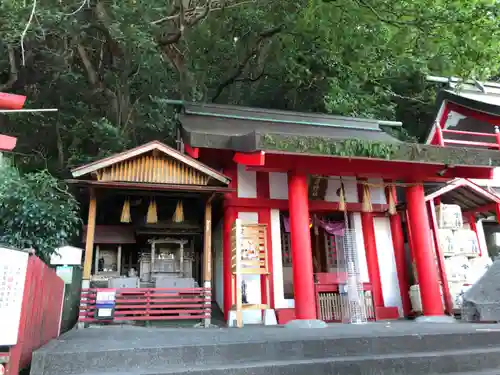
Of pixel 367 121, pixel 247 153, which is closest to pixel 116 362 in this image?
pixel 247 153

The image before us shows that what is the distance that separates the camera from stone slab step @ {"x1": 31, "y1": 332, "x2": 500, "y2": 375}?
396 cm

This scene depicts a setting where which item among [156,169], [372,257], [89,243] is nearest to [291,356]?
[89,243]

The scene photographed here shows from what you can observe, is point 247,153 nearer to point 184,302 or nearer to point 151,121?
point 184,302

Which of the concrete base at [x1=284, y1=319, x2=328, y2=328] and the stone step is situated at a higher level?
the concrete base at [x1=284, y1=319, x2=328, y2=328]

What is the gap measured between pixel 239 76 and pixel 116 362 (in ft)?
42.9

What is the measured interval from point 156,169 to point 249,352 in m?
4.91

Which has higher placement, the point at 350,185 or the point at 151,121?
the point at 151,121

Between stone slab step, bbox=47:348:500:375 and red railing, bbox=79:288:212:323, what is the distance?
3877 mm

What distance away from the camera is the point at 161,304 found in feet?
27.0

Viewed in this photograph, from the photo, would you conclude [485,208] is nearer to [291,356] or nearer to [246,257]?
[246,257]

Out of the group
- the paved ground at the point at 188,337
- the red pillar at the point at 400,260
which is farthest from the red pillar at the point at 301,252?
the red pillar at the point at 400,260

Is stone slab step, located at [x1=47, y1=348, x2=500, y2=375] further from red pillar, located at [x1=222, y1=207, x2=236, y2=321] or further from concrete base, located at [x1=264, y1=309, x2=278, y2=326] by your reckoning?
red pillar, located at [x1=222, y1=207, x2=236, y2=321]

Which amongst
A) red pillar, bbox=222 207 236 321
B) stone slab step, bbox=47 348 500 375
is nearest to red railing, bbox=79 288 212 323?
red pillar, bbox=222 207 236 321

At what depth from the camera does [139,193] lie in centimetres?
872
